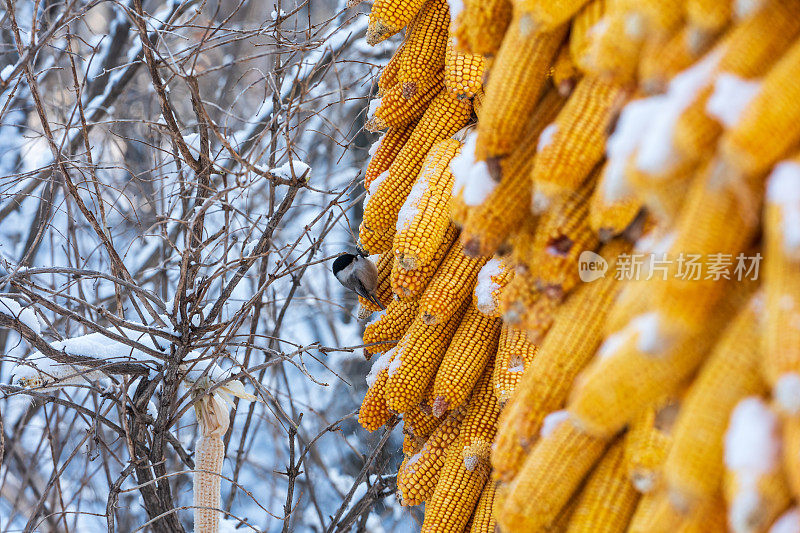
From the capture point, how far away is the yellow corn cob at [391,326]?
1.72 metres

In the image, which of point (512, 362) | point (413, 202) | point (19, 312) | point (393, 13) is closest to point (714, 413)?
point (512, 362)

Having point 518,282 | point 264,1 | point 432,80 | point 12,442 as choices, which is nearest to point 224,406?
point 432,80

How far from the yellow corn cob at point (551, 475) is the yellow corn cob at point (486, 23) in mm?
512

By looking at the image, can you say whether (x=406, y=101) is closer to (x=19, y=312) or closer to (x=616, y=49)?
(x=616, y=49)

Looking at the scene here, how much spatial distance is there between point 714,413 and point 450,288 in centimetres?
90

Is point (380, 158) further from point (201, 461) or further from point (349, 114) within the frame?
point (349, 114)

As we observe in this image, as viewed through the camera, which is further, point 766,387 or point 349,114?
point 349,114

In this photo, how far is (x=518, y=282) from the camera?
0.94 m

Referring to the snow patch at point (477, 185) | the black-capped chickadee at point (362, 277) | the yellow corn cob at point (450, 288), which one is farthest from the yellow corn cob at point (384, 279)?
the snow patch at point (477, 185)

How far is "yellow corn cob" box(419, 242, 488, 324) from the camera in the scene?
4.97ft

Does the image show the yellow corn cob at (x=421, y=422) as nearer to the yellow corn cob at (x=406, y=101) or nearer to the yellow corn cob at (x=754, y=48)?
the yellow corn cob at (x=406, y=101)

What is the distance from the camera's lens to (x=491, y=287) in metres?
1.45

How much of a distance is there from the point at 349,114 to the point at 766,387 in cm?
432

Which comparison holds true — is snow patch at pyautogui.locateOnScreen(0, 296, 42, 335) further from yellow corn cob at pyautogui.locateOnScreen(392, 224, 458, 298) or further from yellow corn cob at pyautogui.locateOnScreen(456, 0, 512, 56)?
yellow corn cob at pyautogui.locateOnScreen(456, 0, 512, 56)
